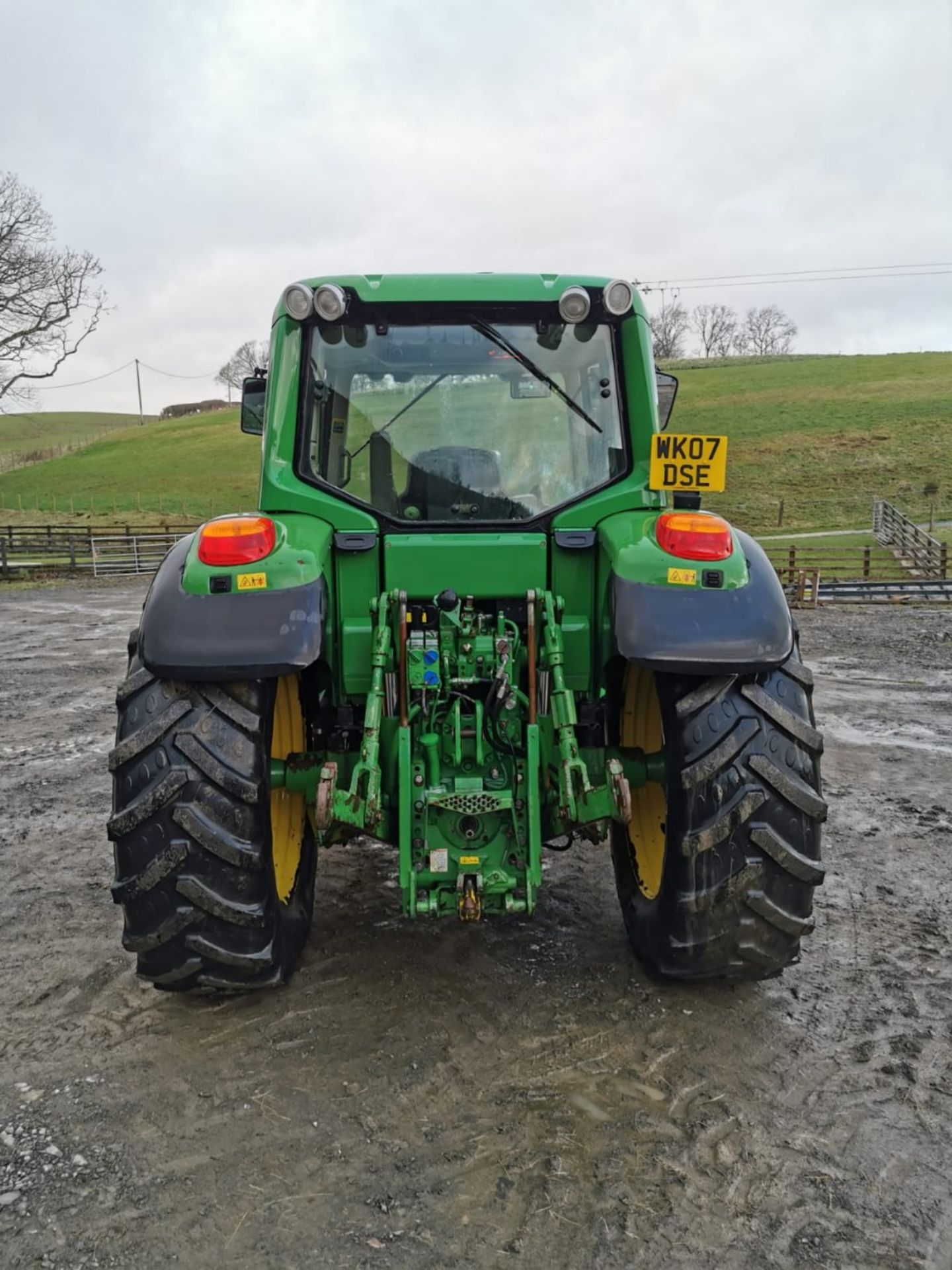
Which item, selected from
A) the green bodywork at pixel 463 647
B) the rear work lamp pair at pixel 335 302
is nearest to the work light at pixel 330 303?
the rear work lamp pair at pixel 335 302

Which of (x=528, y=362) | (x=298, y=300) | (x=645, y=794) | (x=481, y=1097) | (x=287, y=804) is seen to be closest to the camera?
(x=481, y=1097)

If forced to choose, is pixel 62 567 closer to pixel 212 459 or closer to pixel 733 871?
pixel 733 871

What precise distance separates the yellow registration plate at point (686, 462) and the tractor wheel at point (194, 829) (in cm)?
147

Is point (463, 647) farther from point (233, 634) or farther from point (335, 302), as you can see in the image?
point (335, 302)

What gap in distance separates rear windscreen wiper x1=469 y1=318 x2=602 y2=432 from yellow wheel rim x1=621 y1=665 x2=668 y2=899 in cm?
94

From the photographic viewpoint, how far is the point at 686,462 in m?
3.23

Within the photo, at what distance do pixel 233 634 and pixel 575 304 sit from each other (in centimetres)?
164

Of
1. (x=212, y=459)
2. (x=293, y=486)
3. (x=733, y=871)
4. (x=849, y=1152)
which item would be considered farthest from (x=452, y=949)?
(x=212, y=459)

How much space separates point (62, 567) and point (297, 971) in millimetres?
22645

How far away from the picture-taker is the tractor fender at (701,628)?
2826 millimetres

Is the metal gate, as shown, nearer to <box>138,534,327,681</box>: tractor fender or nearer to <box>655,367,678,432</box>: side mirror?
<box>655,367,678,432</box>: side mirror

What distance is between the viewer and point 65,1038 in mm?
3068

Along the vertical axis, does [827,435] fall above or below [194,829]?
above

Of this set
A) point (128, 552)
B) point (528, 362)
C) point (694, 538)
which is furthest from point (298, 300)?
point (128, 552)
